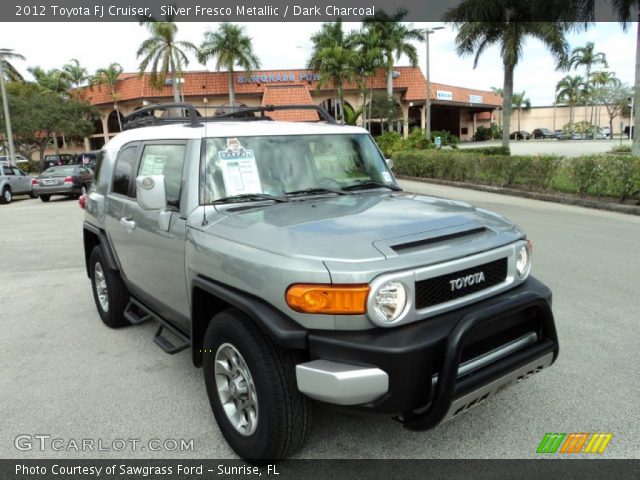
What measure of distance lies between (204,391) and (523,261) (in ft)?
7.95

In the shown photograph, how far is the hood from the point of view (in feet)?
8.45

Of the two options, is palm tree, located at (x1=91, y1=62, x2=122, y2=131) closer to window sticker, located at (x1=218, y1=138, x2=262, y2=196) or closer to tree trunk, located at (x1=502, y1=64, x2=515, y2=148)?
tree trunk, located at (x1=502, y1=64, x2=515, y2=148)

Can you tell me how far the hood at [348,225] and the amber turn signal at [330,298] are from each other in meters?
0.15

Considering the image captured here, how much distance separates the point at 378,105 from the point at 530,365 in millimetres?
43409

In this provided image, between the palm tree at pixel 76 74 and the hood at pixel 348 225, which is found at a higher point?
the palm tree at pixel 76 74

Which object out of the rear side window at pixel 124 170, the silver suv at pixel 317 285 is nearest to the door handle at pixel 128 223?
the silver suv at pixel 317 285

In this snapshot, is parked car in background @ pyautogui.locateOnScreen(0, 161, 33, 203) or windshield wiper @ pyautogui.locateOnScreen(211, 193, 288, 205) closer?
windshield wiper @ pyautogui.locateOnScreen(211, 193, 288, 205)

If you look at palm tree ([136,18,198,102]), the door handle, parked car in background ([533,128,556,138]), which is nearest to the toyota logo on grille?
the door handle

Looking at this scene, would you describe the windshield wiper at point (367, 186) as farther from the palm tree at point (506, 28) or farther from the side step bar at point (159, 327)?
the palm tree at point (506, 28)

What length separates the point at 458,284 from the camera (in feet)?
8.79

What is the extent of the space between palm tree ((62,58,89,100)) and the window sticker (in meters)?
56.9

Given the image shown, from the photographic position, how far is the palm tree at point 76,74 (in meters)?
52.6

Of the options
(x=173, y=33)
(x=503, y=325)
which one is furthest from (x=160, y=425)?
(x=173, y=33)

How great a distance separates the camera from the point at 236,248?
2.80m
